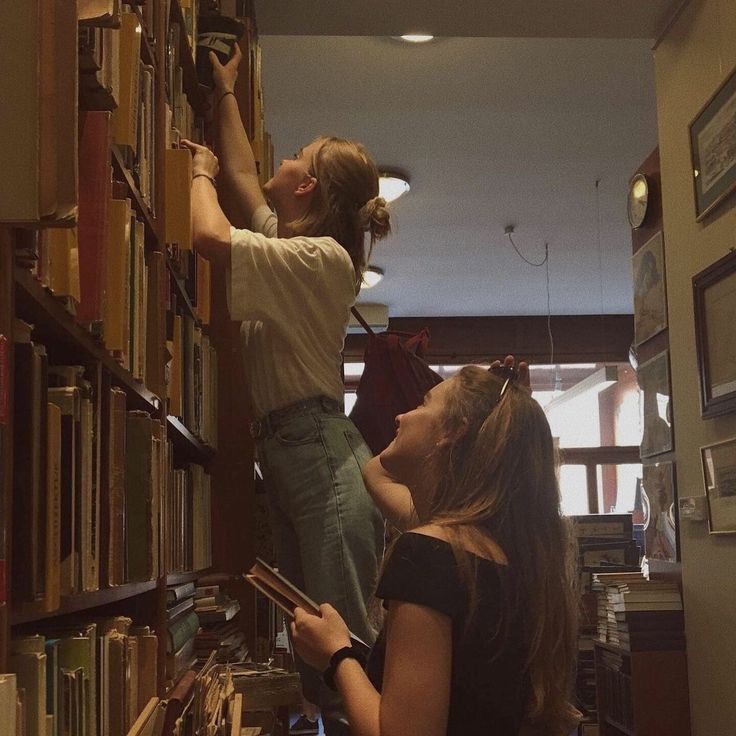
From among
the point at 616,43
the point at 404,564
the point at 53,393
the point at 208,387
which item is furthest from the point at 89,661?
the point at 616,43

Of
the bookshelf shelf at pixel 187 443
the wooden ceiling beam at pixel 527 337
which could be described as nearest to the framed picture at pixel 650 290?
the bookshelf shelf at pixel 187 443

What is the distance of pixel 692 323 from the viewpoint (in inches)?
125

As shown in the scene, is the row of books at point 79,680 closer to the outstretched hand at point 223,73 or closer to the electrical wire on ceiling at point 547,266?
the outstretched hand at point 223,73

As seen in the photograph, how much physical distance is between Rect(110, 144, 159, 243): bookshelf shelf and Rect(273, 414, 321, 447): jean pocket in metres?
0.46

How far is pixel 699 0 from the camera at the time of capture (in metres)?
3.06

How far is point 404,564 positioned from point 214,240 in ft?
2.25

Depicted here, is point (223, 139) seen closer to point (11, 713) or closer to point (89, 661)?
point (89, 661)

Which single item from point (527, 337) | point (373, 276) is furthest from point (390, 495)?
point (527, 337)

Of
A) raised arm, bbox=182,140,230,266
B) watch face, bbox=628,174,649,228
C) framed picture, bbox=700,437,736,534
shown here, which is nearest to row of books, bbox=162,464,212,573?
raised arm, bbox=182,140,230,266

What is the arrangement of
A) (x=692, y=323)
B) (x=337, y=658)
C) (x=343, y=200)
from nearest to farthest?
(x=337, y=658) < (x=343, y=200) < (x=692, y=323)

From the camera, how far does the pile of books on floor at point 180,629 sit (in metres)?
1.67

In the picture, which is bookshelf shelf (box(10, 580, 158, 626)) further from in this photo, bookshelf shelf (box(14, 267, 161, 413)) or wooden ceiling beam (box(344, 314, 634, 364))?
wooden ceiling beam (box(344, 314, 634, 364))

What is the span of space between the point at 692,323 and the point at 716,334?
24 cm

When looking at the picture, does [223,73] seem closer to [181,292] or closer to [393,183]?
[181,292]
